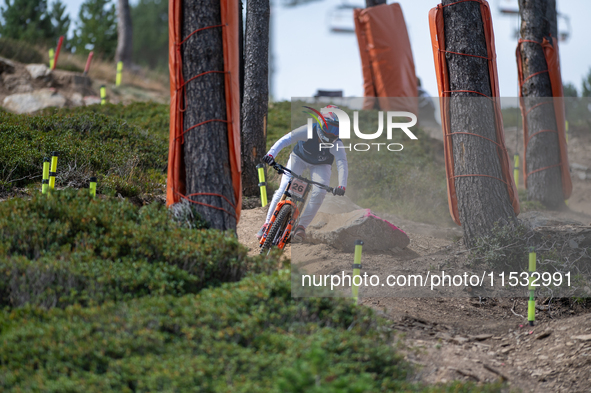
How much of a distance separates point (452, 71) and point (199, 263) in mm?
4586

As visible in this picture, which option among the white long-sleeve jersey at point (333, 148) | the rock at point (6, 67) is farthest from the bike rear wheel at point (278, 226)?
the rock at point (6, 67)

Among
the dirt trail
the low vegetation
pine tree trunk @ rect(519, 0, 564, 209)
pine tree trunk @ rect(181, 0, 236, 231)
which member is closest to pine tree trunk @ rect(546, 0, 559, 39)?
pine tree trunk @ rect(519, 0, 564, 209)

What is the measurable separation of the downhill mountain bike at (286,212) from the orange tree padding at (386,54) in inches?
377

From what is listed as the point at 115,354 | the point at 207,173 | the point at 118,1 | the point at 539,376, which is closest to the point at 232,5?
the point at 207,173

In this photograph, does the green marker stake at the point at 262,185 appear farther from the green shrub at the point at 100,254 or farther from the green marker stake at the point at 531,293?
the green marker stake at the point at 531,293

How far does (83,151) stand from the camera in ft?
26.3

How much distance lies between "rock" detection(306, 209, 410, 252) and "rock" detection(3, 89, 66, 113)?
33.1ft

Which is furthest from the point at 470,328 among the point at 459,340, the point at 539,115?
the point at 539,115

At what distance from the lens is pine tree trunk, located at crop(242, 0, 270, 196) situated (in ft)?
31.3

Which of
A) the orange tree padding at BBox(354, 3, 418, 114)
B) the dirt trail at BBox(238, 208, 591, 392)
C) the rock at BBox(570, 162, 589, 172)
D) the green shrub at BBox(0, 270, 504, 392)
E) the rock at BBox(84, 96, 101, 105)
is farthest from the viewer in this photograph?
the rock at BBox(570, 162, 589, 172)

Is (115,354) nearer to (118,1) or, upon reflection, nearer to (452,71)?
(452,71)

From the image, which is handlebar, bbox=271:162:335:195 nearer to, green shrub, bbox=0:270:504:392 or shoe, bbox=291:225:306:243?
shoe, bbox=291:225:306:243

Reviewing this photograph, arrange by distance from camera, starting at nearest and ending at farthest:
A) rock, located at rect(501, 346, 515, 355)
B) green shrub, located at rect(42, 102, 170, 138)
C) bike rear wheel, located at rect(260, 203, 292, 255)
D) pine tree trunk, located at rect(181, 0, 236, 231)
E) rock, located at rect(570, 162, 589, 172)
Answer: rock, located at rect(501, 346, 515, 355), pine tree trunk, located at rect(181, 0, 236, 231), bike rear wheel, located at rect(260, 203, 292, 255), green shrub, located at rect(42, 102, 170, 138), rock, located at rect(570, 162, 589, 172)

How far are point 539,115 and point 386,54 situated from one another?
507 centimetres
